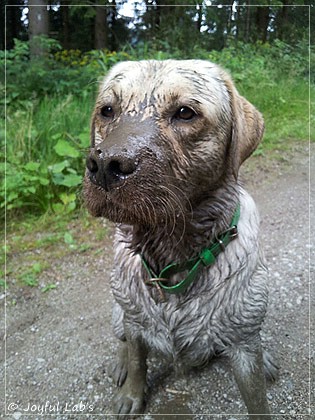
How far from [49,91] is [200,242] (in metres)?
5.18

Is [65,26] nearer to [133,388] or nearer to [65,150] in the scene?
[65,150]

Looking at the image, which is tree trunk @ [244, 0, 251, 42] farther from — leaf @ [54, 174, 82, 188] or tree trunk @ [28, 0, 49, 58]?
leaf @ [54, 174, 82, 188]

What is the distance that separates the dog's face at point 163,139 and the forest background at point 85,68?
2596mm

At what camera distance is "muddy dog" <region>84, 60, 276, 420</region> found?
1.81 meters

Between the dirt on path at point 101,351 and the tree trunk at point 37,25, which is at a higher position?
the tree trunk at point 37,25

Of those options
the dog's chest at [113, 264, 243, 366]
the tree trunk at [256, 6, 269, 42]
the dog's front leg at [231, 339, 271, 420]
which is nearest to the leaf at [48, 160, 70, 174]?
the dog's chest at [113, 264, 243, 366]

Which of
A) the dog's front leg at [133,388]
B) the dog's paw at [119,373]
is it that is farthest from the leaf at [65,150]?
the dog's front leg at [133,388]

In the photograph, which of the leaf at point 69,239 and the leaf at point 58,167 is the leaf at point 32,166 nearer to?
the leaf at point 58,167

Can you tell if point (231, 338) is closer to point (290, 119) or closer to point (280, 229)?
point (280, 229)

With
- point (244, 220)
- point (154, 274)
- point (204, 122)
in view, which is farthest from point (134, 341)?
point (204, 122)

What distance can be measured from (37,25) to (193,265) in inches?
226

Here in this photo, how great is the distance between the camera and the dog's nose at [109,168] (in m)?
1.67

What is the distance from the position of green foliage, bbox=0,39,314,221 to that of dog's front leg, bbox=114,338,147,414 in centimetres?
120

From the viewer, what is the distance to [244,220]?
7.90 ft
